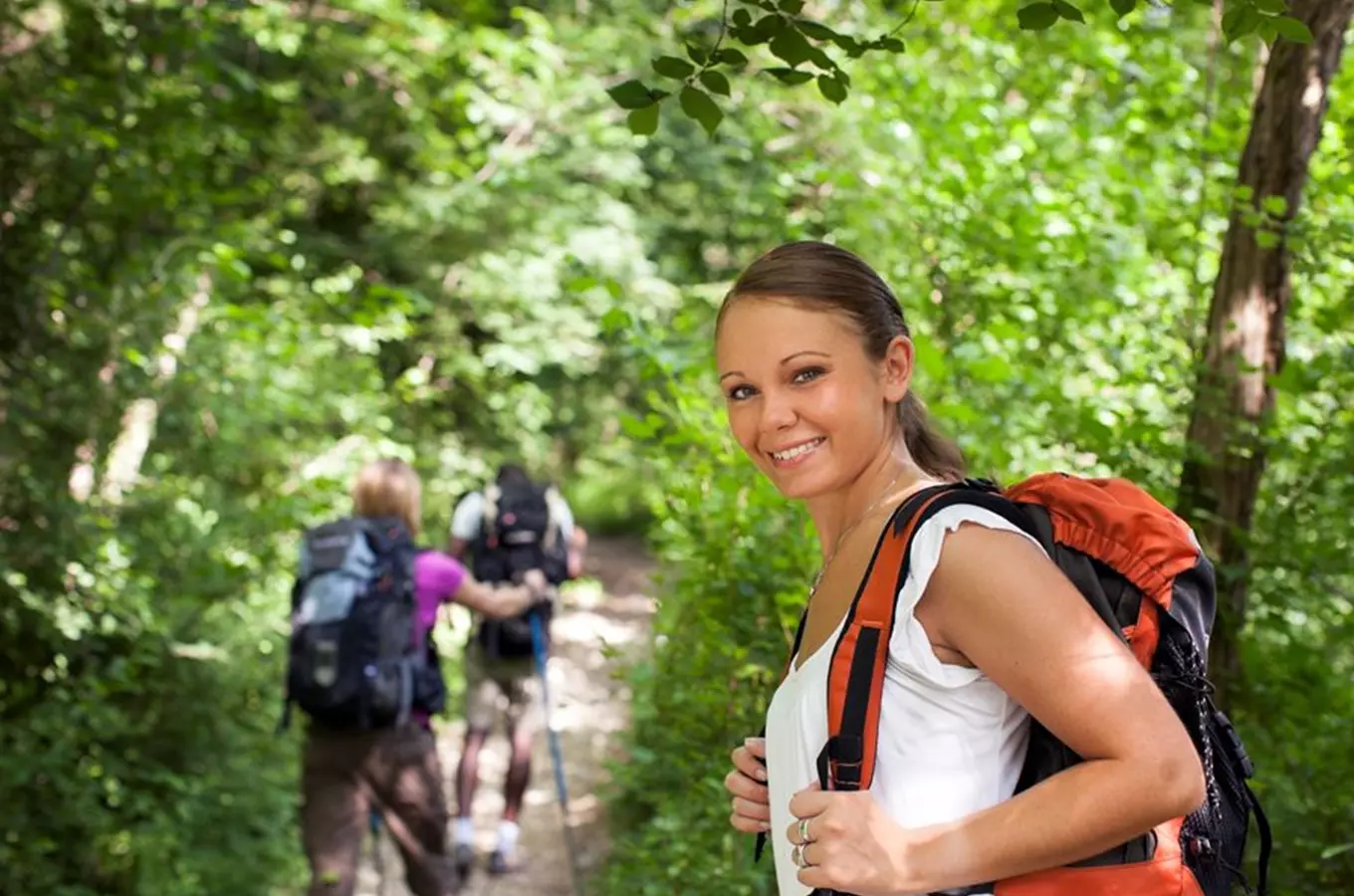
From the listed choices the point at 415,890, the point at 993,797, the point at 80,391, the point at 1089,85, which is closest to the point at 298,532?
the point at 80,391

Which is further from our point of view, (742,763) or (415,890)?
(415,890)

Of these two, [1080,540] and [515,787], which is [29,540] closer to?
[515,787]

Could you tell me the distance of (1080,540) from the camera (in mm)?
1496

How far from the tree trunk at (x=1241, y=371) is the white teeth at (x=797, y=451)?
83.1 inches

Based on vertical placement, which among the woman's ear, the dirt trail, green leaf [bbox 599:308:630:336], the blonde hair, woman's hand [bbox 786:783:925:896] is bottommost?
the dirt trail

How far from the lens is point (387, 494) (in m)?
4.97

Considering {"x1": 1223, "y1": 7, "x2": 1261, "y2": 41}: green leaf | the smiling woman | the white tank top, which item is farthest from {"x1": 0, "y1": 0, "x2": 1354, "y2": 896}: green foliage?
the white tank top

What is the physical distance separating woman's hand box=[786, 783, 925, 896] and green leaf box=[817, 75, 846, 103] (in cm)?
165

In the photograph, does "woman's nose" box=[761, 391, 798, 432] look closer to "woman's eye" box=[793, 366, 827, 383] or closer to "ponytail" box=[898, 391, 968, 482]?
"woman's eye" box=[793, 366, 827, 383]

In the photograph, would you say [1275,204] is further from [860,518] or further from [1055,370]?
[860,518]

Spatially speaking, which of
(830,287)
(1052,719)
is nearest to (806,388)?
(830,287)

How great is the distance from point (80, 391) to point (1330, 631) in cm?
562

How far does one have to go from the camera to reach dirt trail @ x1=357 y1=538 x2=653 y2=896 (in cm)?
705

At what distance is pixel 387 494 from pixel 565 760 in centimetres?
505
